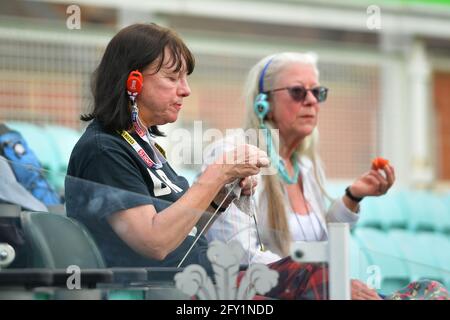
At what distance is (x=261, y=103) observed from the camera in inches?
127

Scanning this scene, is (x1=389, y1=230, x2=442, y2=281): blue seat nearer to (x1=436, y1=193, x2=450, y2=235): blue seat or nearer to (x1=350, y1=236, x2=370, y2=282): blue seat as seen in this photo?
(x1=436, y1=193, x2=450, y2=235): blue seat

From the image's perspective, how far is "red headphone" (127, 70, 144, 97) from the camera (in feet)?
7.57

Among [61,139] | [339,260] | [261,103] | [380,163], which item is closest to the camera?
[339,260]

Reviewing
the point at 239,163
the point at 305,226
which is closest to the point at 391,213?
the point at 305,226

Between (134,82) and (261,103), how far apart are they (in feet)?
3.27

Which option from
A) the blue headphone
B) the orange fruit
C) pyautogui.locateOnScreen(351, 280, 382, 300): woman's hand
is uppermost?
the blue headphone

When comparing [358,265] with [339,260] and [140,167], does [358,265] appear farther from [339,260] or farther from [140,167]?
[140,167]

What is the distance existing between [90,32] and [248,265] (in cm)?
239

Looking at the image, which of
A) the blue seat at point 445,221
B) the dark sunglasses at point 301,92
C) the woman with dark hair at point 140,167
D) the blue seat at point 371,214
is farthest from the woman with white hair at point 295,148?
the blue seat at point 445,221

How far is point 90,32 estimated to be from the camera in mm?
4188

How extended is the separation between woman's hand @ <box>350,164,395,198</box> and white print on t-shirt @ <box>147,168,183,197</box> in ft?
3.34

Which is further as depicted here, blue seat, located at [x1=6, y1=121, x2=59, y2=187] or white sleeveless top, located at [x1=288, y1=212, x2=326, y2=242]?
blue seat, located at [x1=6, y1=121, x2=59, y2=187]

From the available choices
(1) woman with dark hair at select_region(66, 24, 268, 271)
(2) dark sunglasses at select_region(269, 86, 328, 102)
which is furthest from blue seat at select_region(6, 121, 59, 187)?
(1) woman with dark hair at select_region(66, 24, 268, 271)

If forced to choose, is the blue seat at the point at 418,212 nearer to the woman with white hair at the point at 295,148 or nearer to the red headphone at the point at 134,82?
the woman with white hair at the point at 295,148
